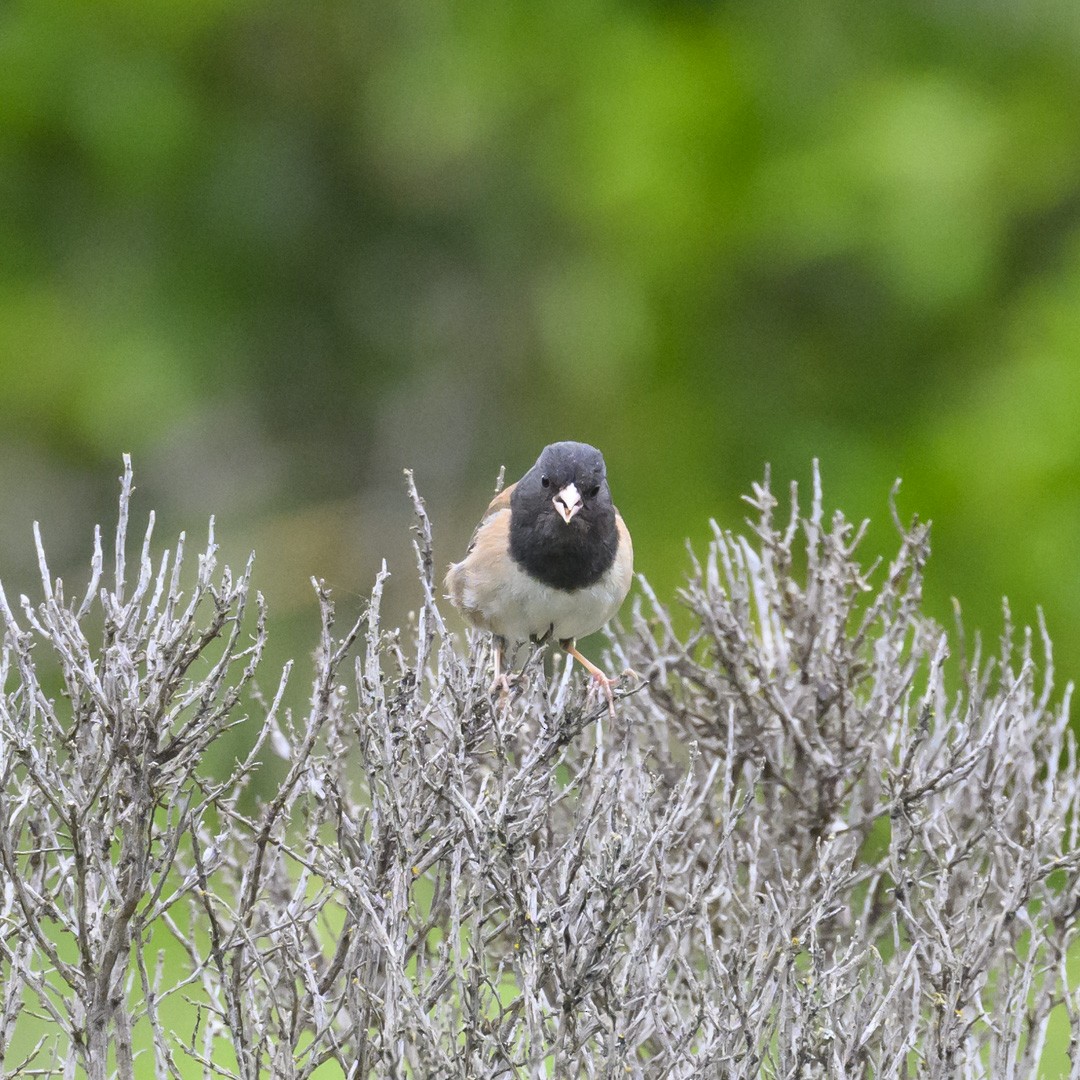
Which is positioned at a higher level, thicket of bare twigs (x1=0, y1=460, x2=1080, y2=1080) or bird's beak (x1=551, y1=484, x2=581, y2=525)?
bird's beak (x1=551, y1=484, x2=581, y2=525)

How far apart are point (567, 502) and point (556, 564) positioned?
15 centimetres

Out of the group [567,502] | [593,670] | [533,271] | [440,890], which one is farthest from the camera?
[533,271]

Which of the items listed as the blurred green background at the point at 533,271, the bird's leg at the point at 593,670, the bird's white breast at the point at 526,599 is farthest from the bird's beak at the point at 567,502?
the blurred green background at the point at 533,271

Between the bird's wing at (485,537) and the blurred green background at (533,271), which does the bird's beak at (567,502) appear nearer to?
the bird's wing at (485,537)

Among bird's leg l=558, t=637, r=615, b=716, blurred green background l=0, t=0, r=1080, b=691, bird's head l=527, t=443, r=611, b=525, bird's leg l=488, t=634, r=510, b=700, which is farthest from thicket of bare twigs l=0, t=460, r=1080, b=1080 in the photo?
blurred green background l=0, t=0, r=1080, b=691

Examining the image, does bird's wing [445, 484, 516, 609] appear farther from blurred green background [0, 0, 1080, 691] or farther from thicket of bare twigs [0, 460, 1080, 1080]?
blurred green background [0, 0, 1080, 691]

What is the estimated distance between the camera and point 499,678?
2.71 metres

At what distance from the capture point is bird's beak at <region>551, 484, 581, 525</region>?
114 inches

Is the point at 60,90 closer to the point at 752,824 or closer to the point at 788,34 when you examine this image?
the point at 788,34

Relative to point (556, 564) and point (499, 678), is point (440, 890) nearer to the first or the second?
→ point (499, 678)

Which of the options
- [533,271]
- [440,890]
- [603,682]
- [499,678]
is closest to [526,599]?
[603,682]

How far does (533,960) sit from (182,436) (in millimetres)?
6749

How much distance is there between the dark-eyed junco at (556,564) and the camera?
9.87 feet

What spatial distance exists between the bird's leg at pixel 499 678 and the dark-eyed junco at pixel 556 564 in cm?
2
